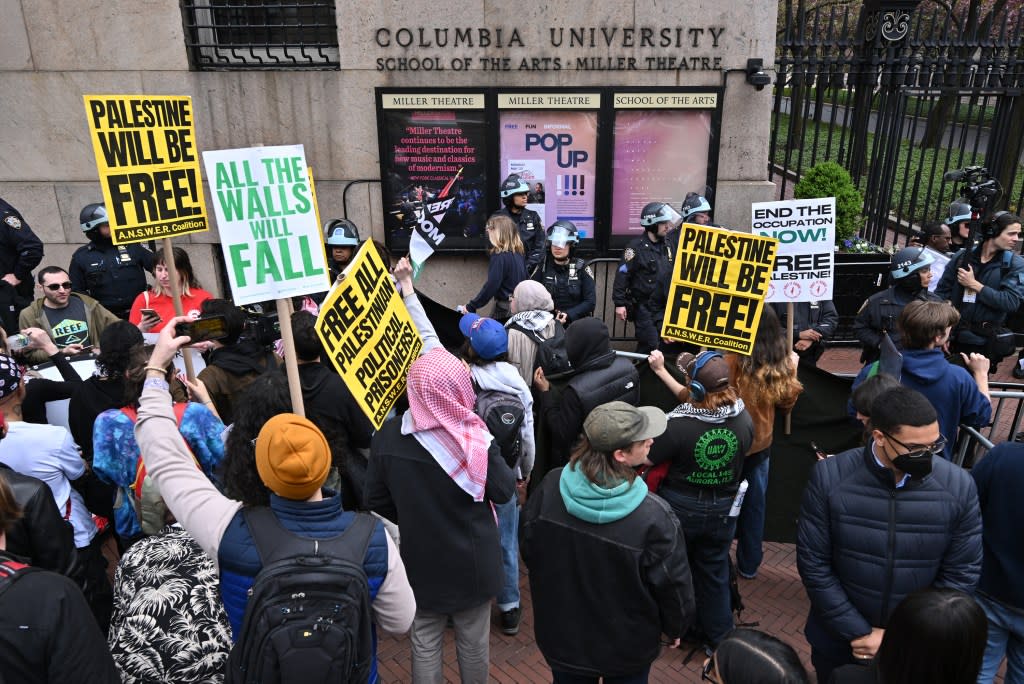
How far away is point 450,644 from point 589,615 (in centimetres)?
180

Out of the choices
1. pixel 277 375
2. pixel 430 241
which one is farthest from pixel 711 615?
pixel 430 241

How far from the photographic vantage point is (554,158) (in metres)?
8.80

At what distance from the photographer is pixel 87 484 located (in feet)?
13.1

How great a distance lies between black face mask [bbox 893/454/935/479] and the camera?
2.89 m

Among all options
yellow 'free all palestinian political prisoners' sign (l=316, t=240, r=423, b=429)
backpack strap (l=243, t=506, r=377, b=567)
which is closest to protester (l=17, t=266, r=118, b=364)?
yellow 'free all palestinian political prisoners' sign (l=316, t=240, r=423, b=429)

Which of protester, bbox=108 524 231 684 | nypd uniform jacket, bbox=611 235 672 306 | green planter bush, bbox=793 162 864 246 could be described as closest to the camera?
protester, bbox=108 524 231 684

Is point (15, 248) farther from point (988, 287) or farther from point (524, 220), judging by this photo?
point (988, 287)

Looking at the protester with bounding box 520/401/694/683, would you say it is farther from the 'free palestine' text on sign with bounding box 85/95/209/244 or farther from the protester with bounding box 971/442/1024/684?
the 'free palestine' text on sign with bounding box 85/95/209/244

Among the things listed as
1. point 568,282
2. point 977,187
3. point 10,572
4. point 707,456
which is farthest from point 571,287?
point 10,572

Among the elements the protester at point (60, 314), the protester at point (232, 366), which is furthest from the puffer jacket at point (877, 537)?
the protester at point (60, 314)

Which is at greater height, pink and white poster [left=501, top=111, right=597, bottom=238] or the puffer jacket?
pink and white poster [left=501, top=111, right=597, bottom=238]

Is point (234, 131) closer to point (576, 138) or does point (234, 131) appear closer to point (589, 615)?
point (576, 138)

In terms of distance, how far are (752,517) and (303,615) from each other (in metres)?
3.37

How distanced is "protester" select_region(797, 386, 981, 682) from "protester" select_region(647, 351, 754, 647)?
678 mm
